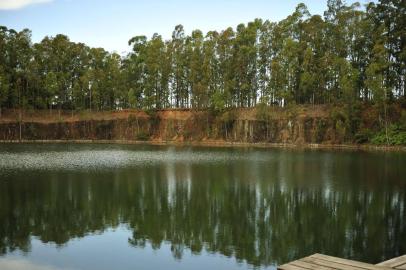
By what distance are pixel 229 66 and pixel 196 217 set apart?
63080 millimetres

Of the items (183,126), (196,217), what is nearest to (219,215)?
(196,217)

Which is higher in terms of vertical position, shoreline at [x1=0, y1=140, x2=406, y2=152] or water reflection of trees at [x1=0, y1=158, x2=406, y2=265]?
shoreline at [x1=0, y1=140, x2=406, y2=152]

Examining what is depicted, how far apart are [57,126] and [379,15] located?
57.9 m

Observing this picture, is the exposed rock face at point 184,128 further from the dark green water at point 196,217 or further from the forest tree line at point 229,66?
the dark green water at point 196,217

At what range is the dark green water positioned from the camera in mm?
14117

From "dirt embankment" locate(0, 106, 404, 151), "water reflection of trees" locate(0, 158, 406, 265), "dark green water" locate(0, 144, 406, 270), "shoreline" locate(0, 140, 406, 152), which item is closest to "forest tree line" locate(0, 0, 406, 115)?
"dirt embankment" locate(0, 106, 404, 151)

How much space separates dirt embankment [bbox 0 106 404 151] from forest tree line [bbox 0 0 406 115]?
2.61m

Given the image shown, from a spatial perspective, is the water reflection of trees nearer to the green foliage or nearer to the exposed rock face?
the green foliage

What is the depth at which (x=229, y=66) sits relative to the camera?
3152 inches

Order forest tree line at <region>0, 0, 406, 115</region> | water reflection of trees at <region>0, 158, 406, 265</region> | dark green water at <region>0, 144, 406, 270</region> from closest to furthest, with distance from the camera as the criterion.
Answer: dark green water at <region>0, 144, 406, 270</region>
water reflection of trees at <region>0, 158, 406, 265</region>
forest tree line at <region>0, 0, 406, 115</region>

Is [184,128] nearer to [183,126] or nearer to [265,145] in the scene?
[183,126]

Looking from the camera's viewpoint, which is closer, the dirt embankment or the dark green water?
the dark green water

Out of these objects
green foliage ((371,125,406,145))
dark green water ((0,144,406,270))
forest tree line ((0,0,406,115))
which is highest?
forest tree line ((0,0,406,115))

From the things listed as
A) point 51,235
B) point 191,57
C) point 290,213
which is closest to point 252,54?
point 191,57
